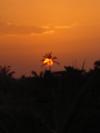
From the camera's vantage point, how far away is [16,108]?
15484 mm

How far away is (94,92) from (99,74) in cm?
60

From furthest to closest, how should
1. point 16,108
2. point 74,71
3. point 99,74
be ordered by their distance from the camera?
1. point 16,108
2. point 74,71
3. point 99,74

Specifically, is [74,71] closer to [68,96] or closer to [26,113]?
[68,96]

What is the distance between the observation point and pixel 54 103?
1443 centimetres

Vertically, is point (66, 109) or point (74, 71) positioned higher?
point (74, 71)

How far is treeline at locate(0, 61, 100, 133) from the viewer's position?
13688mm

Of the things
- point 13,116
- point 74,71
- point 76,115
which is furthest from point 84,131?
point 13,116

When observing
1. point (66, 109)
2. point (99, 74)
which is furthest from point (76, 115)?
point (99, 74)

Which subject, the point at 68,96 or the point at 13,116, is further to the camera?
the point at 13,116

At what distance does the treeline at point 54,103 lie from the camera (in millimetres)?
13688

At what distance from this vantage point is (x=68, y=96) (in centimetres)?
1391

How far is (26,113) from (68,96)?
1986 mm

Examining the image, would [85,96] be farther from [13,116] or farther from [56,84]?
[13,116]

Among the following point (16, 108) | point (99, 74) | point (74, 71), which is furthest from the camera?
point (16, 108)
